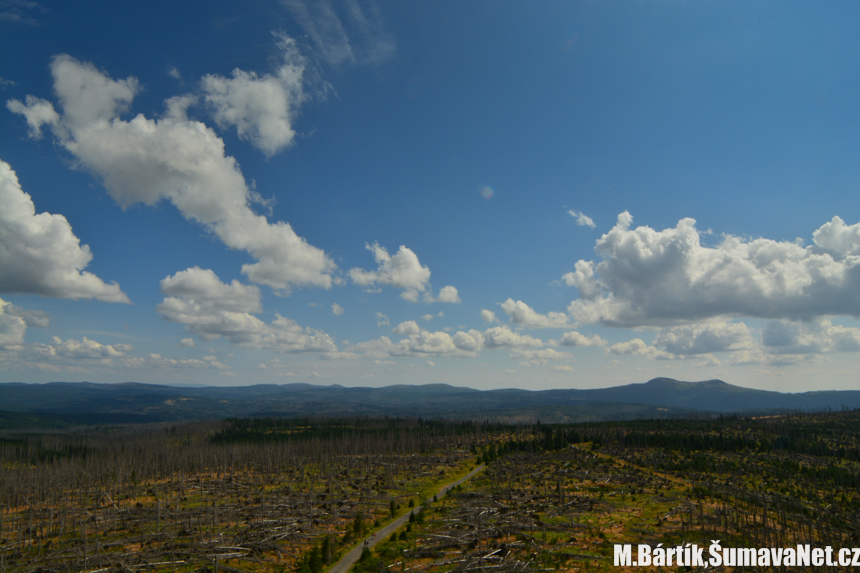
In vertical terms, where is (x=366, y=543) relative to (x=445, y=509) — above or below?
above

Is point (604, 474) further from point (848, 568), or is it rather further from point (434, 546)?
point (434, 546)

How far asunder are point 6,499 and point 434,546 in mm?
111605

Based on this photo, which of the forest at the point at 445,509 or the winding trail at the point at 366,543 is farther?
the forest at the point at 445,509

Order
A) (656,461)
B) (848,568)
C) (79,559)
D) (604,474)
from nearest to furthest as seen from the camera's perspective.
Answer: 1. (848,568)
2. (79,559)
3. (604,474)
4. (656,461)

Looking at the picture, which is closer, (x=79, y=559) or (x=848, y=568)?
(x=848, y=568)

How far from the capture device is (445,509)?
76062 millimetres

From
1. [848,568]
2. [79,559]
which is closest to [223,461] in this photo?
[79,559]

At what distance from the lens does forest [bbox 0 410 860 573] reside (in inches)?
2192

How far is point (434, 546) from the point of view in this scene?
56.5 m

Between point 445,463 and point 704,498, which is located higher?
point 704,498

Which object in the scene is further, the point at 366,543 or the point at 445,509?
the point at 445,509

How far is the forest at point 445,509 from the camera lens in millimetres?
55688

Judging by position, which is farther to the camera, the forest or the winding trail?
the forest

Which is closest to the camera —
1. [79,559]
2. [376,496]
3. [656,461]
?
[79,559]
